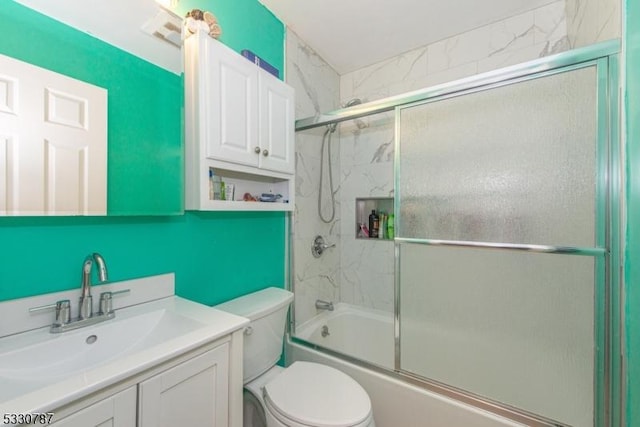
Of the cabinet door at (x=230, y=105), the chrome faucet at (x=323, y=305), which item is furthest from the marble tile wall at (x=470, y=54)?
the chrome faucet at (x=323, y=305)

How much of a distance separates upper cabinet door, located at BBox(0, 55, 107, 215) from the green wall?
0.03 meters

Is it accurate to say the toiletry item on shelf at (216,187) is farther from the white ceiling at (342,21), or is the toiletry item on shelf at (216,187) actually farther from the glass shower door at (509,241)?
the glass shower door at (509,241)

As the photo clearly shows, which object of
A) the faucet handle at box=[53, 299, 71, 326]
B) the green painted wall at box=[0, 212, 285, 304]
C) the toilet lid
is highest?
the green painted wall at box=[0, 212, 285, 304]

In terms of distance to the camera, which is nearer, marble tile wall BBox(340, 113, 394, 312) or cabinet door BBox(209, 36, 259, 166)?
cabinet door BBox(209, 36, 259, 166)

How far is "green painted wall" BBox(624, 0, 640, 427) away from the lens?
0.67 meters

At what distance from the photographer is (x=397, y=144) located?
1411 mm

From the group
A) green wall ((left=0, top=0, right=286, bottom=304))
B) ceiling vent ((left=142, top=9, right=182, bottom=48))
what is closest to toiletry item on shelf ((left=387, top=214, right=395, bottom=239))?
green wall ((left=0, top=0, right=286, bottom=304))

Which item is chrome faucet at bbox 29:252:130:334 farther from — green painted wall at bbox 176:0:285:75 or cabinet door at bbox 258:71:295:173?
green painted wall at bbox 176:0:285:75

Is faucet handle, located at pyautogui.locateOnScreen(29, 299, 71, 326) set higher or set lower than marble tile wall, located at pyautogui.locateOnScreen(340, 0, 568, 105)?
lower

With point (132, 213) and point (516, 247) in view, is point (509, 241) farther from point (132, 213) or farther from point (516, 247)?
point (132, 213)

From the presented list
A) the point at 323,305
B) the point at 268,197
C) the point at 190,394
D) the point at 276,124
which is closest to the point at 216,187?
the point at 268,197

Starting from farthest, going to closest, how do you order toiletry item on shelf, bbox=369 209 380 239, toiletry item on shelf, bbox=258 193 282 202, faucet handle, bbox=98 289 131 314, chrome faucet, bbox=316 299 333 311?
toiletry item on shelf, bbox=369 209 380 239
chrome faucet, bbox=316 299 333 311
toiletry item on shelf, bbox=258 193 282 202
faucet handle, bbox=98 289 131 314

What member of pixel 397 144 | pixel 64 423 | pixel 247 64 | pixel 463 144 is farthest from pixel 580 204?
pixel 64 423

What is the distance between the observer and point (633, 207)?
28.5 inches
